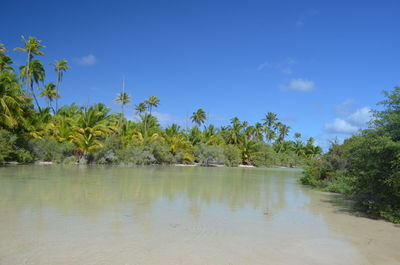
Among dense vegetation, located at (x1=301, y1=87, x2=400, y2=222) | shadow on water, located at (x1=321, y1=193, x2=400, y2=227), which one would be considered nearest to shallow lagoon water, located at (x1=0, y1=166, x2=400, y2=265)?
shadow on water, located at (x1=321, y1=193, x2=400, y2=227)

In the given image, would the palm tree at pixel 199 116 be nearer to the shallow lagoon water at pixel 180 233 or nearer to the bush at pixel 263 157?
the bush at pixel 263 157

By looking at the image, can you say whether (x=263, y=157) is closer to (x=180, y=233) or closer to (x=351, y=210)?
(x=351, y=210)

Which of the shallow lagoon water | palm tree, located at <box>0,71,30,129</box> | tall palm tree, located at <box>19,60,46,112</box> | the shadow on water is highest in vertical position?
tall palm tree, located at <box>19,60,46,112</box>

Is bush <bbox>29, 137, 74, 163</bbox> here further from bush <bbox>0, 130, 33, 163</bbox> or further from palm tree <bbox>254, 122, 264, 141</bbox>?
palm tree <bbox>254, 122, 264, 141</bbox>

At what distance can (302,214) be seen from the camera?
9.96 m

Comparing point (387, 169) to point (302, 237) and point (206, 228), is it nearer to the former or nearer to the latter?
point (302, 237)

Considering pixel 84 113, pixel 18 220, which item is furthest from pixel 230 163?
pixel 18 220

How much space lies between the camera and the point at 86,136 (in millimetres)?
34312

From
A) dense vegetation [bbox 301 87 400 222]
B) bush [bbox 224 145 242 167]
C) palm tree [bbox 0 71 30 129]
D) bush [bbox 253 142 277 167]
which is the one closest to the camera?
dense vegetation [bbox 301 87 400 222]

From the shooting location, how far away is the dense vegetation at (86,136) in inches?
1053

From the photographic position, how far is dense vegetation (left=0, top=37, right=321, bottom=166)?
26750 mm

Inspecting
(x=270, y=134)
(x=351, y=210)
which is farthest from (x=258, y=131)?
(x=351, y=210)

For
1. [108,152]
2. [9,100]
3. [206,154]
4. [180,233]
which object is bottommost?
[180,233]

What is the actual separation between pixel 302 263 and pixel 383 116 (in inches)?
253
